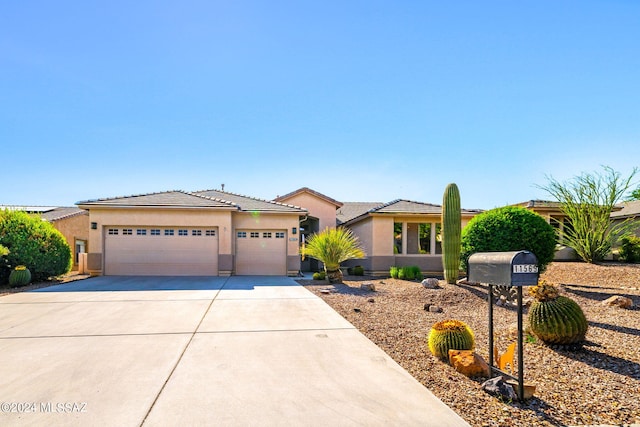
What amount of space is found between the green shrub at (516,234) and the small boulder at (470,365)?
8020 millimetres

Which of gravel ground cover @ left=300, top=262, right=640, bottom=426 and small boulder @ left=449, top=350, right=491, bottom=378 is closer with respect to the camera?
gravel ground cover @ left=300, top=262, right=640, bottom=426

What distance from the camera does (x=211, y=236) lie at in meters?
16.7

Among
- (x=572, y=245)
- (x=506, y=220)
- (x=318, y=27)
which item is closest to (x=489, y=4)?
(x=318, y=27)

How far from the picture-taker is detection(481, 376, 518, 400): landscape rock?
387 cm

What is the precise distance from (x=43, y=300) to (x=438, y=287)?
39.8 feet

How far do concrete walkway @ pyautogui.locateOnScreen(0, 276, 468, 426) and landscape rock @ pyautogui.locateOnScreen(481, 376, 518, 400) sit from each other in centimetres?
65

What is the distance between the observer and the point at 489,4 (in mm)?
8312

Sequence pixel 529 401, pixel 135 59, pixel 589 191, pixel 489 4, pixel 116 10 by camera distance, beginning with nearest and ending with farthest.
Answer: pixel 529 401, pixel 489 4, pixel 116 10, pixel 135 59, pixel 589 191

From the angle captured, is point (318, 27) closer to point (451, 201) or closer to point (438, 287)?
point (451, 201)

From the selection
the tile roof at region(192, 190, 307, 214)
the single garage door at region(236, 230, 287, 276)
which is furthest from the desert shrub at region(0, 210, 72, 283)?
the single garage door at region(236, 230, 287, 276)

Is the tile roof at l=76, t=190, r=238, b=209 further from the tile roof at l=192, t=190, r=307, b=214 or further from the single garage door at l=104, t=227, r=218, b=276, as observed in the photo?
the single garage door at l=104, t=227, r=218, b=276

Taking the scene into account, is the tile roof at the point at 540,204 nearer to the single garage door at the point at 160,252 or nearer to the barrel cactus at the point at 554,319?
the barrel cactus at the point at 554,319

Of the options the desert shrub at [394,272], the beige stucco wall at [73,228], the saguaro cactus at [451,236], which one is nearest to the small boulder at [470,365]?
the saguaro cactus at [451,236]

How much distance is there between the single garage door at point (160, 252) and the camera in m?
16.4
